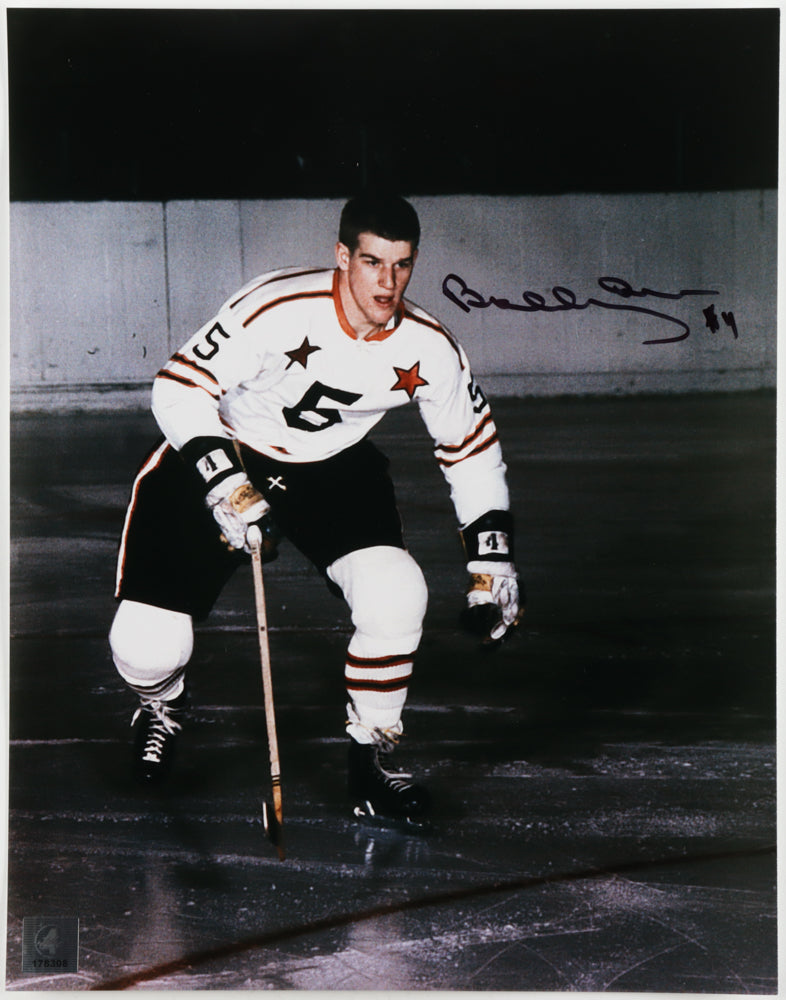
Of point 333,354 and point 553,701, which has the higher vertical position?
point 333,354

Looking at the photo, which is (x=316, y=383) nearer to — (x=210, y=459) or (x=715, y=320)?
(x=210, y=459)

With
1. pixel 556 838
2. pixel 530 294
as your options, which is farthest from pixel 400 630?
pixel 530 294

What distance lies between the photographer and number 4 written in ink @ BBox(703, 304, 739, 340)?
2.73 meters

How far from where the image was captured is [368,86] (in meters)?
2.67

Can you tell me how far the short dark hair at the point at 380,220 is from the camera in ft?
8.19

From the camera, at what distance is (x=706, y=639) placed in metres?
2.91

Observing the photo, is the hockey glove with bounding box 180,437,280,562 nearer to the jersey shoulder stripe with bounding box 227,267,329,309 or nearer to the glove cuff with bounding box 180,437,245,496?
the glove cuff with bounding box 180,437,245,496

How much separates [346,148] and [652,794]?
62.2 inches

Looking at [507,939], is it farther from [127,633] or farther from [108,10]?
[108,10]

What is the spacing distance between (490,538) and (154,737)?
870 millimetres

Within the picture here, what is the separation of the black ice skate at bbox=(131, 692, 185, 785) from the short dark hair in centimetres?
109

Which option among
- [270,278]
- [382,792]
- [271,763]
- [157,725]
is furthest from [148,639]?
[270,278]
